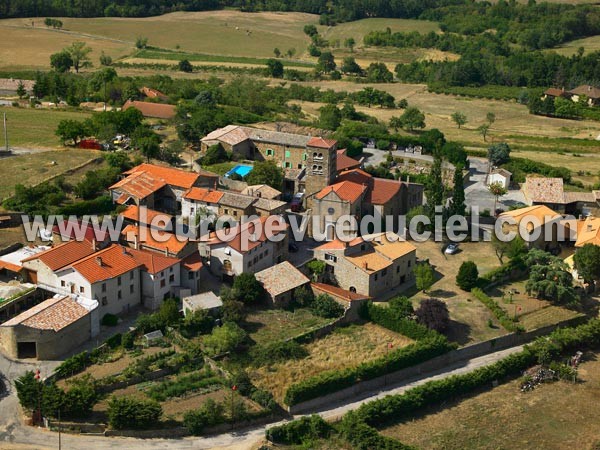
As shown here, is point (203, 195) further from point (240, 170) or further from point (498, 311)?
point (498, 311)

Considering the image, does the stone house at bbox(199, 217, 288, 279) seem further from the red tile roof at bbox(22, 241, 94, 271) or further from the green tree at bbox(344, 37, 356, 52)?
the green tree at bbox(344, 37, 356, 52)

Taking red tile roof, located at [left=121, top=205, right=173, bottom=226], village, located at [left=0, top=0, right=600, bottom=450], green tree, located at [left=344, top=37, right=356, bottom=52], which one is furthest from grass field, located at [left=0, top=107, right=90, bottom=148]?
green tree, located at [left=344, top=37, right=356, bottom=52]

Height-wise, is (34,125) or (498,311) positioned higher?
(34,125)

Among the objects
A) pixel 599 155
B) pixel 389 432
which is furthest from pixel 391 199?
pixel 599 155

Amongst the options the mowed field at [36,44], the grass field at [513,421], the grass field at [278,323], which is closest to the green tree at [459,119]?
the grass field at [278,323]

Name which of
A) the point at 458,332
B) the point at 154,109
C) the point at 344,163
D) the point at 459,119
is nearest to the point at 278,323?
the point at 458,332

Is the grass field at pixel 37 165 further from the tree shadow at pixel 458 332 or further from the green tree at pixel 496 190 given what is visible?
the tree shadow at pixel 458 332
